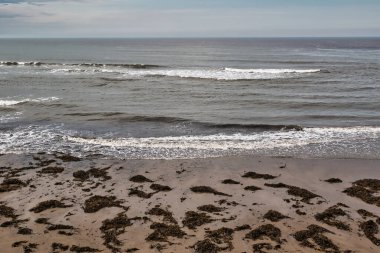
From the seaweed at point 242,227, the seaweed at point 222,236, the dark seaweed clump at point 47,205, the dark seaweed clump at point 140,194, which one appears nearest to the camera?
the seaweed at point 222,236

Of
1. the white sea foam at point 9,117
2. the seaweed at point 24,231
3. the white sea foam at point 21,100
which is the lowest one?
the seaweed at point 24,231

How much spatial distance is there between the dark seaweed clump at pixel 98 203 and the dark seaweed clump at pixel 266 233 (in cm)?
423

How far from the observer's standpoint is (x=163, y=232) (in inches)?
406

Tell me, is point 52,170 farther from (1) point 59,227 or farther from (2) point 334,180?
(2) point 334,180

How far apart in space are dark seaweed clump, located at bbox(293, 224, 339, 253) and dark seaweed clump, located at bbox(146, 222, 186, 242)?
9.89ft

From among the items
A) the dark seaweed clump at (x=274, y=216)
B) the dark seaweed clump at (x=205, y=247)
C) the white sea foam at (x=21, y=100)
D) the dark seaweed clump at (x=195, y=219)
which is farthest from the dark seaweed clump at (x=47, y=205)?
the white sea foam at (x=21, y=100)

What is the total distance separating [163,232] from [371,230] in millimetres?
5534

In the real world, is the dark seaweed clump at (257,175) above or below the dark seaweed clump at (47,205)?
above

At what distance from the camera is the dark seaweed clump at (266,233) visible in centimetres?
1006

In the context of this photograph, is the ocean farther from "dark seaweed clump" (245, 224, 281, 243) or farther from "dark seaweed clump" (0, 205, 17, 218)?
"dark seaweed clump" (245, 224, 281, 243)

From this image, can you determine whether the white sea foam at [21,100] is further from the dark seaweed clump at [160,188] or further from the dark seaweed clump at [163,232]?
the dark seaweed clump at [163,232]

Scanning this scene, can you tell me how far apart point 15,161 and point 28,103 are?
→ 13694 millimetres

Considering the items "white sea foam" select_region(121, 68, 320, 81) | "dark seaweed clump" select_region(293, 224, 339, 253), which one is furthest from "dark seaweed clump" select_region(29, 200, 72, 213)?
"white sea foam" select_region(121, 68, 320, 81)

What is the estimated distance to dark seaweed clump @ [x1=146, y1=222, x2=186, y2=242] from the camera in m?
10.0
